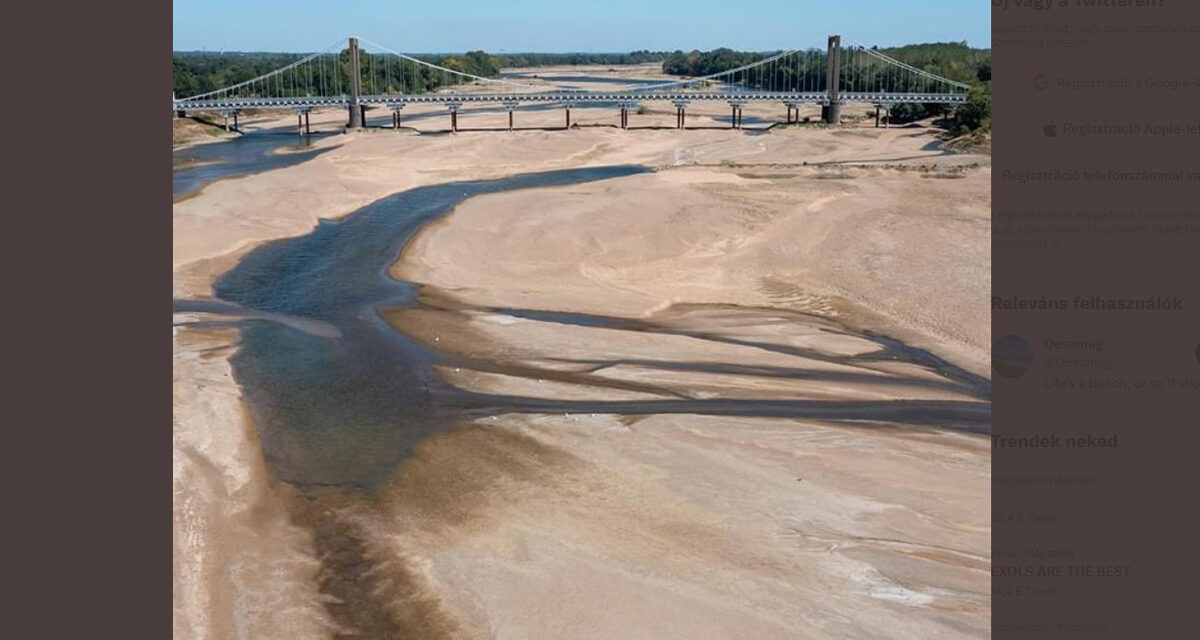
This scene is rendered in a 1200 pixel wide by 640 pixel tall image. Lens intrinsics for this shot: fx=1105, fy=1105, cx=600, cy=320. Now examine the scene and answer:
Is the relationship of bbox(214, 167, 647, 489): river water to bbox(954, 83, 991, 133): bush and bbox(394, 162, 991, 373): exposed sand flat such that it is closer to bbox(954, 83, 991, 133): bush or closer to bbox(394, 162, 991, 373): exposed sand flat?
bbox(394, 162, 991, 373): exposed sand flat

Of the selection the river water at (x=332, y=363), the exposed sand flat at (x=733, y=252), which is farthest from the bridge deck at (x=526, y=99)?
the river water at (x=332, y=363)

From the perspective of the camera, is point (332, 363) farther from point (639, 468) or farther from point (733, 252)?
point (733, 252)

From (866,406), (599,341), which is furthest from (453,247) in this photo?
(866,406)
